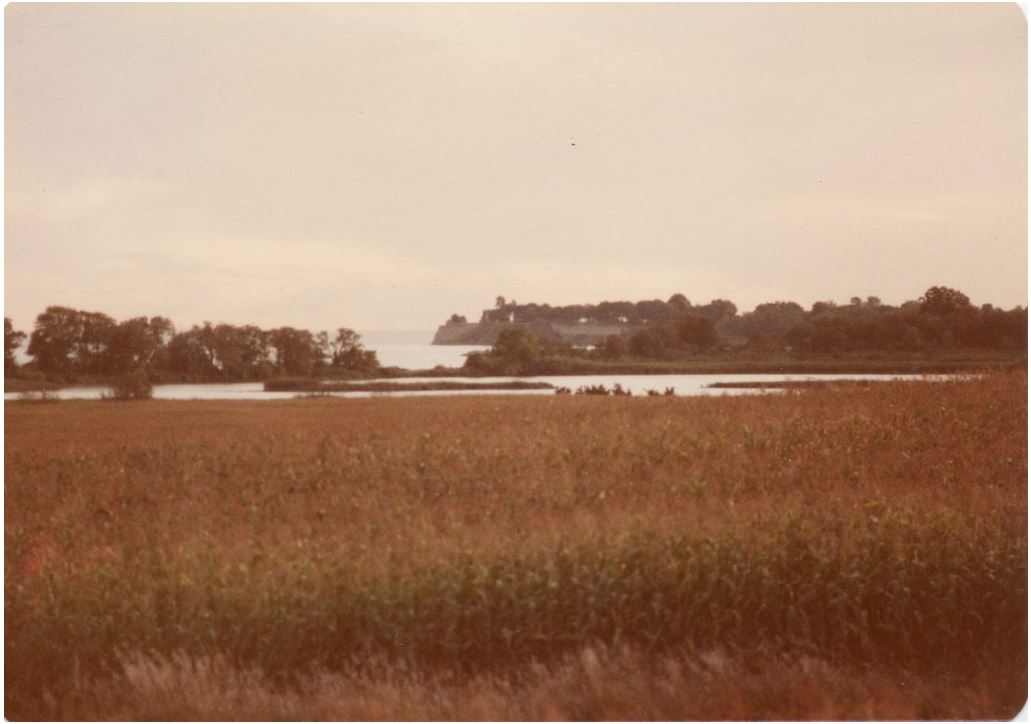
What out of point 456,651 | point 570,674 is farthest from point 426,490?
point 570,674

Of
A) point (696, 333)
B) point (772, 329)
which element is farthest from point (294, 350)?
point (772, 329)

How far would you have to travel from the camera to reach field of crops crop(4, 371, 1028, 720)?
19.1ft

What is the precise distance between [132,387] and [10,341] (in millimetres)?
1036

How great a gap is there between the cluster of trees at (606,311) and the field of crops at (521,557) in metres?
0.83

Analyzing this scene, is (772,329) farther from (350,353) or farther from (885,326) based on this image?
(350,353)

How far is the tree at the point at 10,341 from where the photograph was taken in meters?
6.27

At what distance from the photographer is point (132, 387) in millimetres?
6992

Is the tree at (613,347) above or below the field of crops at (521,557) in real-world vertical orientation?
above

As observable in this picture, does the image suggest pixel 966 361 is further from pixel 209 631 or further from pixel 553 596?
pixel 209 631

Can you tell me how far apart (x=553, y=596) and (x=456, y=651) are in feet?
2.89

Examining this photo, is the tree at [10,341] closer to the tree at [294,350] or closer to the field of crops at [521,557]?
the field of crops at [521,557]

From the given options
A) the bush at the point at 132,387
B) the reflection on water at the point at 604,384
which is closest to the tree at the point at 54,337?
the bush at the point at 132,387

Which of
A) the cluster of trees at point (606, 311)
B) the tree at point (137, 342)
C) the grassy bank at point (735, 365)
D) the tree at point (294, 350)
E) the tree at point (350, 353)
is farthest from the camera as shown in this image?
the grassy bank at point (735, 365)

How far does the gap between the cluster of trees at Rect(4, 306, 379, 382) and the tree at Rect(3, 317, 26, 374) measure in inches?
4.2
